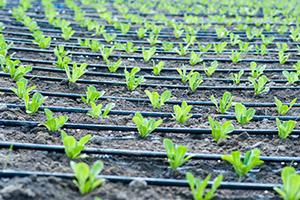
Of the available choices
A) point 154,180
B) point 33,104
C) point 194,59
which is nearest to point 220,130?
point 154,180

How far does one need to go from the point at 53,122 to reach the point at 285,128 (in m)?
1.59

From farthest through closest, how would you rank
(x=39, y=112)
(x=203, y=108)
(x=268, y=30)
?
1. (x=268, y=30)
2. (x=203, y=108)
3. (x=39, y=112)

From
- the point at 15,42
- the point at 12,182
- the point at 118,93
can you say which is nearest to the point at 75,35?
the point at 15,42

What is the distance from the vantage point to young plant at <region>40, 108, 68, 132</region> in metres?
2.45

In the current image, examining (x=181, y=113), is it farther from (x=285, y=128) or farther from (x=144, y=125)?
(x=285, y=128)

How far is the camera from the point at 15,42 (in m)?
4.54

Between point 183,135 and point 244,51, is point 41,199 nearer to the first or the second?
point 183,135

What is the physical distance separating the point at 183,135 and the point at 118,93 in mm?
936

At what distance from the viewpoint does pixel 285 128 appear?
2518 mm

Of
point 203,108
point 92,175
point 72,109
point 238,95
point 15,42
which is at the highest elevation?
point 15,42

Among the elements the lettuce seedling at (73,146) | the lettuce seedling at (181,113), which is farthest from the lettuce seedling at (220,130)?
the lettuce seedling at (73,146)

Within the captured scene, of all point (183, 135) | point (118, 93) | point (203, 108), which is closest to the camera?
point (183, 135)

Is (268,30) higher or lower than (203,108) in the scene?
higher

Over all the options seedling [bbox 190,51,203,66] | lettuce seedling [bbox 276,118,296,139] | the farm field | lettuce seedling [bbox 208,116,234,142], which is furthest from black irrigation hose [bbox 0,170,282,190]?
seedling [bbox 190,51,203,66]
